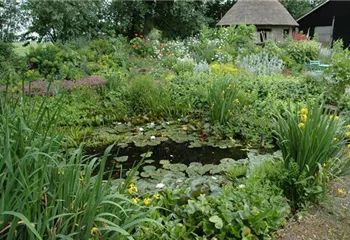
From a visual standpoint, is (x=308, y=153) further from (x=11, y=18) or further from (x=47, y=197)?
(x=11, y=18)

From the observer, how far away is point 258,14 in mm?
16891

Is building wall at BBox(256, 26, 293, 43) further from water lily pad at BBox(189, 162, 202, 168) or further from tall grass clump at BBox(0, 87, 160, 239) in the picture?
tall grass clump at BBox(0, 87, 160, 239)

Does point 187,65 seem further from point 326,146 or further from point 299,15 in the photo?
point 299,15

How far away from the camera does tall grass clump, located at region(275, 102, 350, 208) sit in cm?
262

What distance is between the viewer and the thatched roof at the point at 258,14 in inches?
654

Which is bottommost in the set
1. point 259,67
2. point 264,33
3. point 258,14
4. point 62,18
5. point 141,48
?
point 259,67

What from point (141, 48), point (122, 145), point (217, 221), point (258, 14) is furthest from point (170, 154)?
point (258, 14)

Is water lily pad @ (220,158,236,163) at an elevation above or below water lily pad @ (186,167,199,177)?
above

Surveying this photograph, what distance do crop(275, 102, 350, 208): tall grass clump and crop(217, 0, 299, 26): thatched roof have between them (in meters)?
14.8

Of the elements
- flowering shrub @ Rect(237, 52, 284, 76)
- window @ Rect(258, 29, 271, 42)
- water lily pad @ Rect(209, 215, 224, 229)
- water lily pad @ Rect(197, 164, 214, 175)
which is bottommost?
water lily pad @ Rect(197, 164, 214, 175)

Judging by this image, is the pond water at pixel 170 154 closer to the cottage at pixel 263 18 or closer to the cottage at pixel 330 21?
the cottage at pixel 263 18

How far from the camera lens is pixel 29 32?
37.2ft

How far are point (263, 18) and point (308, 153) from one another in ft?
50.8

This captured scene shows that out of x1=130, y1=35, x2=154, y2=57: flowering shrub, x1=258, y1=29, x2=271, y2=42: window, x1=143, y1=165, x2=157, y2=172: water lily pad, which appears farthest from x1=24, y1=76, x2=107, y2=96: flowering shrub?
x1=258, y1=29, x2=271, y2=42: window
